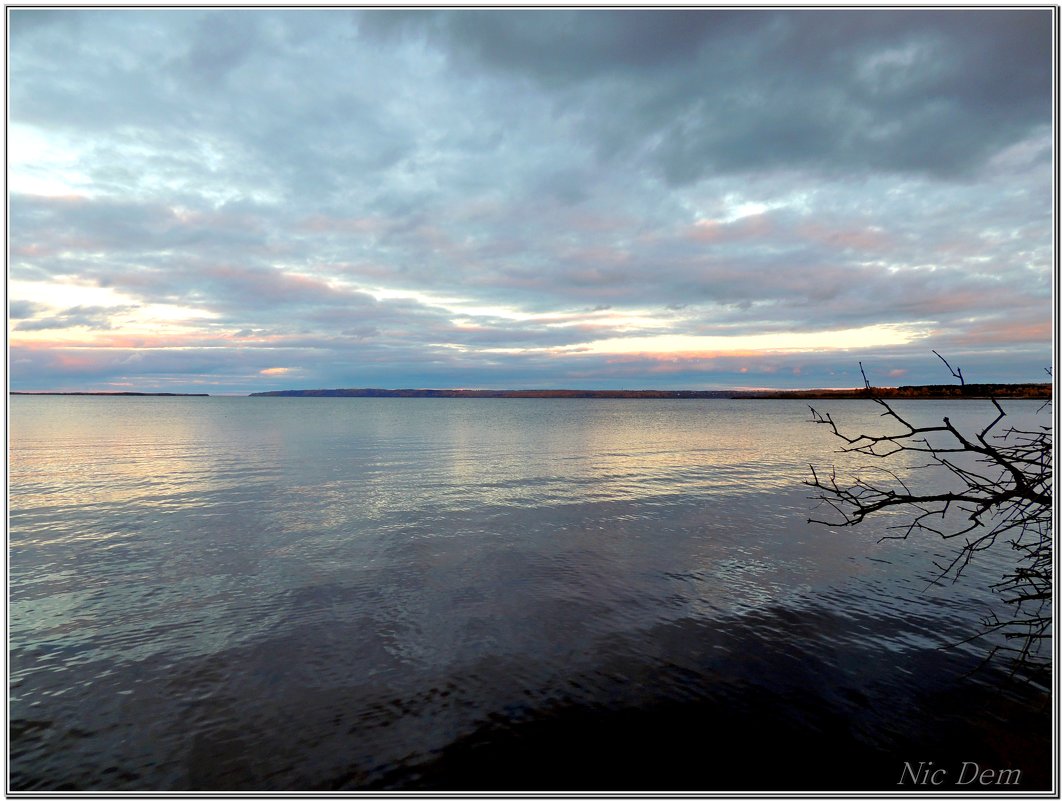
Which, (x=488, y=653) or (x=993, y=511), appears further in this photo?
(x=993, y=511)

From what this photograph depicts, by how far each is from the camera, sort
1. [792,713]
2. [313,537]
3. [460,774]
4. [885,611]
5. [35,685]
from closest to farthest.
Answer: [460,774], [792,713], [35,685], [885,611], [313,537]

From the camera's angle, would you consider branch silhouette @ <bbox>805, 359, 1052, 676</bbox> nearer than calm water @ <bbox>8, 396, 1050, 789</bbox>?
Yes

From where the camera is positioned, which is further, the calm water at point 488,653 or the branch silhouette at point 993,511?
the calm water at point 488,653

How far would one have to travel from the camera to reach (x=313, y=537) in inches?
756

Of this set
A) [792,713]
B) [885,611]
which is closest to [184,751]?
[792,713]

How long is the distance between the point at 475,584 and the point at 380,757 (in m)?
6.99

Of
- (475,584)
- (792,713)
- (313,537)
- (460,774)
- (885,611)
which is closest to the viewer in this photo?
(460,774)

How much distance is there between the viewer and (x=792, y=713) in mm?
8578

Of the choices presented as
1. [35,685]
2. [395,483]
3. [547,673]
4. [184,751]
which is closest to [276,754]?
[184,751]

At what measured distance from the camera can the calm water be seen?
761cm

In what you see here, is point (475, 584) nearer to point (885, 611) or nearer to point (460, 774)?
point (460, 774)

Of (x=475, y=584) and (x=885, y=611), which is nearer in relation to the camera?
(x=885, y=611)

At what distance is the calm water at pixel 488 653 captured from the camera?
761 cm

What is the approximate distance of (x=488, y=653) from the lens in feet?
34.8
